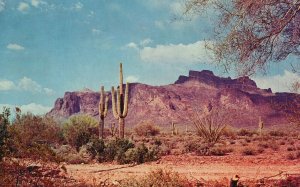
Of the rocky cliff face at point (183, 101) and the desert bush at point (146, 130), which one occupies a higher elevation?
the rocky cliff face at point (183, 101)

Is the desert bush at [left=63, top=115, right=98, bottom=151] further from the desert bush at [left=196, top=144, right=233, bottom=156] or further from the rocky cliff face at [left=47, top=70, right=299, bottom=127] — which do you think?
the rocky cliff face at [left=47, top=70, right=299, bottom=127]

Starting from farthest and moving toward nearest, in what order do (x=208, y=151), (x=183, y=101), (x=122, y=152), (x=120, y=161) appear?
(x=183, y=101) < (x=208, y=151) < (x=122, y=152) < (x=120, y=161)

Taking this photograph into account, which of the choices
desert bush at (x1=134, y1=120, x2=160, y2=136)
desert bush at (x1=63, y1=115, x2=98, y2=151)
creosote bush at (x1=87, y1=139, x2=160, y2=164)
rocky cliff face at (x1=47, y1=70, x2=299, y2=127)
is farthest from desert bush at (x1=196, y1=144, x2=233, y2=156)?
rocky cliff face at (x1=47, y1=70, x2=299, y2=127)

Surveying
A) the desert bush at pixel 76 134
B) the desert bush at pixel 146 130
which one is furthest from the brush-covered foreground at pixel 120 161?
the desert bush at pixel 146 130

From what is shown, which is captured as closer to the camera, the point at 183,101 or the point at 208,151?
the point at 208,151

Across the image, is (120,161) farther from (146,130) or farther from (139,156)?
(146,130)

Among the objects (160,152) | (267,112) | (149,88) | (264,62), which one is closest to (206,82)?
(149,88)

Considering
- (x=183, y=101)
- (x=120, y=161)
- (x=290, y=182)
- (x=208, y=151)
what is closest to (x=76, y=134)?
(x=208, y=151)

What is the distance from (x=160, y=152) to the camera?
25312 millimetres

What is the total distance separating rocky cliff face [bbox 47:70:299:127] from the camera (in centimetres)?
10806

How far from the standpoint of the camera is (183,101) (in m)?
116

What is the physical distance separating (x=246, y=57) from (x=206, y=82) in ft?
397

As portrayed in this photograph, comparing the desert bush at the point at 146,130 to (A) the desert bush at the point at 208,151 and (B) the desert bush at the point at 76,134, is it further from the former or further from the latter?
(A) the desert bush at the point at 208,151

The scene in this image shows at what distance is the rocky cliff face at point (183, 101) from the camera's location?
108 m
